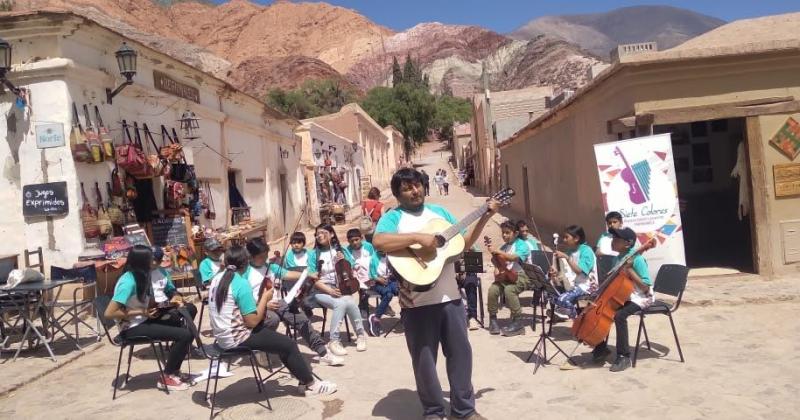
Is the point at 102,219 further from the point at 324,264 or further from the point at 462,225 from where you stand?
the point at 462,225

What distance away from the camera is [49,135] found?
844 centimetres

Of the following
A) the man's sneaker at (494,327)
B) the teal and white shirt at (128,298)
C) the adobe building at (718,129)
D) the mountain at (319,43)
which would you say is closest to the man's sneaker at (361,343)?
the man's sneaker at (494,327)

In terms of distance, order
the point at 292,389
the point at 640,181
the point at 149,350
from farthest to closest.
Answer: the point at 640,181 → the point at 149,350 → the point at 292,389

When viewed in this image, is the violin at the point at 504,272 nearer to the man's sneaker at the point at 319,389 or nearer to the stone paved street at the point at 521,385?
the stone paved street at the point at 521,385

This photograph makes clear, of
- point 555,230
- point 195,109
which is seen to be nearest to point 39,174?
point 195,109

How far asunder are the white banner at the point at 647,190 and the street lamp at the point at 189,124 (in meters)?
7.61

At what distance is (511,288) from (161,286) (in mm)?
3599

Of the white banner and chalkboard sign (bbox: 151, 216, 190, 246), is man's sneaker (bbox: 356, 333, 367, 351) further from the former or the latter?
chalkboard sign (bbox: 151, 216, 190, 246)

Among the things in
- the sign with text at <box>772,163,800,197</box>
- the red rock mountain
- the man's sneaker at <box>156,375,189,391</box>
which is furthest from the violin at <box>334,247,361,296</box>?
the red rock mountain

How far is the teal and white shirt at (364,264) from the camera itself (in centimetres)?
727

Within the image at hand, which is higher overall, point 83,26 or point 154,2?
point 154,2

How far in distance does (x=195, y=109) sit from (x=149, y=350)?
22.8 feet

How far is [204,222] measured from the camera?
12.4 metres

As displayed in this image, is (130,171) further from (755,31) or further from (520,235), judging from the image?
(755,31)
